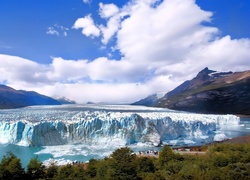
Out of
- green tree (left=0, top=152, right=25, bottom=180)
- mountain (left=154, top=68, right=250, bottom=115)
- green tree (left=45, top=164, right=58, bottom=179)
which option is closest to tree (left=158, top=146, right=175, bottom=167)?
green tree (left=45, top=164, right=58, bottom=179)

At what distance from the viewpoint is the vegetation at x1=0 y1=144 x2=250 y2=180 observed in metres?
19.5

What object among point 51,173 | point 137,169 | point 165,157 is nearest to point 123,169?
point 137,169

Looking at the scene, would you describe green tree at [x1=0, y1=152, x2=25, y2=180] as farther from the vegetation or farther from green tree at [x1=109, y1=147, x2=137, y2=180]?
green tree at [x1=109, y1=147, x2=137, y2=180]

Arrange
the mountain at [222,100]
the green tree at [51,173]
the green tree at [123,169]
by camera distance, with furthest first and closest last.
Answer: the mountain at [222,100] → the green tree at [51,173] → the green tree at [123,169]

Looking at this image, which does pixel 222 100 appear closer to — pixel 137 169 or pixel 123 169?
pixel 137 169

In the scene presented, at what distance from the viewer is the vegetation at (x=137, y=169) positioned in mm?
19453

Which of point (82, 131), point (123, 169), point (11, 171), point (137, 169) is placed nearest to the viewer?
point (11, 171)

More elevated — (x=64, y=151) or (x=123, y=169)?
(x=123, y=169)

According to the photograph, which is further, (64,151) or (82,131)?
(82,131)

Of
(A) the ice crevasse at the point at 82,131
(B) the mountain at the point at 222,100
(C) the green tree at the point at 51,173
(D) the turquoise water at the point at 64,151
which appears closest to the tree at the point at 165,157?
(C) the green tree at the point at 51,173

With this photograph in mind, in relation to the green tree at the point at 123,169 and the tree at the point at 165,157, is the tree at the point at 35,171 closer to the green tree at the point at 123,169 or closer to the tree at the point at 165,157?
the green tree at the point at 123,169

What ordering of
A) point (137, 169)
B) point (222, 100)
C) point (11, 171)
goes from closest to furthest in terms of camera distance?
point (11, 171), point (137, 169), point (222, 100)

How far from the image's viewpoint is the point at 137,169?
72.0 ft

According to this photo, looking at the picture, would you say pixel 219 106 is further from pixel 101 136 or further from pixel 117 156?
pixel 117 156
